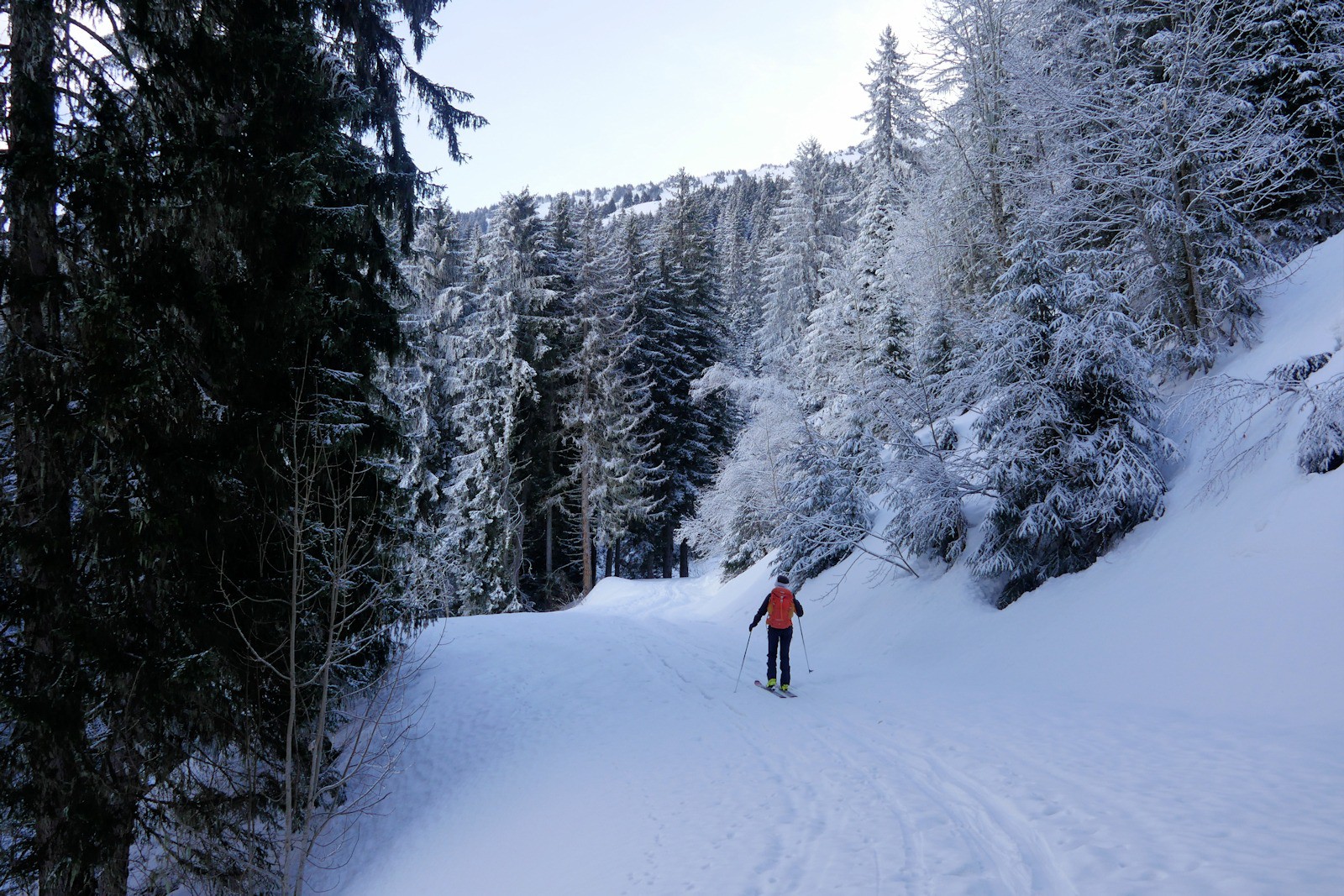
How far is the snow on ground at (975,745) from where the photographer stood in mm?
4805

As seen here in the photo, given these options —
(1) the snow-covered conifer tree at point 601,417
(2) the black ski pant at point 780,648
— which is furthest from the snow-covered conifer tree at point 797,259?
A: (2) the black ski pant at point 780,648

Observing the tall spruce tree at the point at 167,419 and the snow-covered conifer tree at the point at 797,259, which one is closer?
the tall spruce tree at the point at 167,419

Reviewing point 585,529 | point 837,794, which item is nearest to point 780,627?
point 837,794

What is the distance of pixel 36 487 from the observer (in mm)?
6242

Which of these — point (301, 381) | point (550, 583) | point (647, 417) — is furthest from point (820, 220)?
point (301, 381)

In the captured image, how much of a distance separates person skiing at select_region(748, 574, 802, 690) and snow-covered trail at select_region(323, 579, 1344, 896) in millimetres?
368

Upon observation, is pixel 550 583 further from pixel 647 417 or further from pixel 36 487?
pixel 36 487

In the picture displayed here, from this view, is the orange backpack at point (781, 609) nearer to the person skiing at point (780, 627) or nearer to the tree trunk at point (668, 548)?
the person skiing at point (780, 627)

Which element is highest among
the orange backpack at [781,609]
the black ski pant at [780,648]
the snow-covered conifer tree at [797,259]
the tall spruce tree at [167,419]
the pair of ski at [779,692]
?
the snow-covered conifer tree at [797,259]

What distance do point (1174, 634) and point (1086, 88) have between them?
10.1 metres

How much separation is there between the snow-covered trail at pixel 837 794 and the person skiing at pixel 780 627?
1.21ft

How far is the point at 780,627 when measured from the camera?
33.6 feet

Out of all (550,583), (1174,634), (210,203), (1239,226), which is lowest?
(550,583)

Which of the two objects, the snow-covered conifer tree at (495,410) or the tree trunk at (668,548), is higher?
the snow-covered conifer tree at (495,410)
